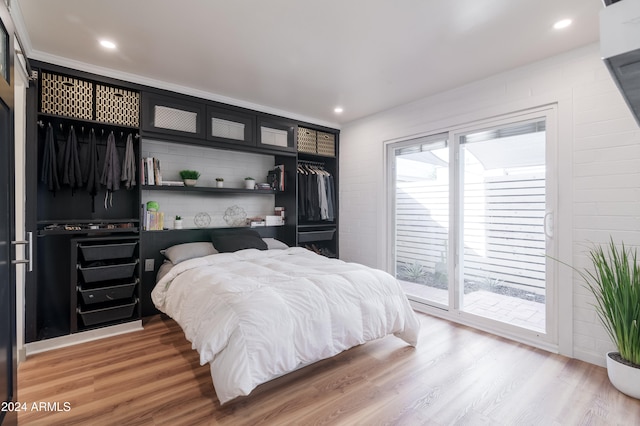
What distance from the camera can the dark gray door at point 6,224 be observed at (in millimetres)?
1244

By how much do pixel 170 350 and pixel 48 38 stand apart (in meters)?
2.67

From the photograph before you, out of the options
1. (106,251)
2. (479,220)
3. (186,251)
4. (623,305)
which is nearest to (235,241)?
(186,251)

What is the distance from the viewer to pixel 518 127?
116 inches

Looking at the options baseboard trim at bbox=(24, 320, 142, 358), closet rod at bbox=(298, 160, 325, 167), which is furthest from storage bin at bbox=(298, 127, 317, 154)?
baseboard trim at bbox=(24, 320, 142, 358)

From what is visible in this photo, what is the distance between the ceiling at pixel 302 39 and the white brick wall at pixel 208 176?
28.7 inches

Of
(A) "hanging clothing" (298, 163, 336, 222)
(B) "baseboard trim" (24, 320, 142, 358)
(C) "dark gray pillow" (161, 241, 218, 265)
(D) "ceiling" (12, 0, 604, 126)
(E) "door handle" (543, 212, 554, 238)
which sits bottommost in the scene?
(B) "baseboard trim" (24, 320, 142, 358)

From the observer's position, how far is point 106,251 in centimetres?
283

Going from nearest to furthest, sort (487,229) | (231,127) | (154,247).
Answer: (487,229), (154,247), (231,127)

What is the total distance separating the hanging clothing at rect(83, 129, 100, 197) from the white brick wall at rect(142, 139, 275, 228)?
556 millimetres

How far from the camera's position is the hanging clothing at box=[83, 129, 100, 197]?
9.34ft

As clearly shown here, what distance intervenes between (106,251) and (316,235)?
8.27 feet

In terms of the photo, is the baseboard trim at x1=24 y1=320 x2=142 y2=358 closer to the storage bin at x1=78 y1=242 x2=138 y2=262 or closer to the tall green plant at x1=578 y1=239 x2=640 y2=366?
the storage bin at x1=78 y1=242 x2=138 y2=262

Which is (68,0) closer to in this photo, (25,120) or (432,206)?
(25,120)

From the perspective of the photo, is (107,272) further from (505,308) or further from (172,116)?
(505,308)
